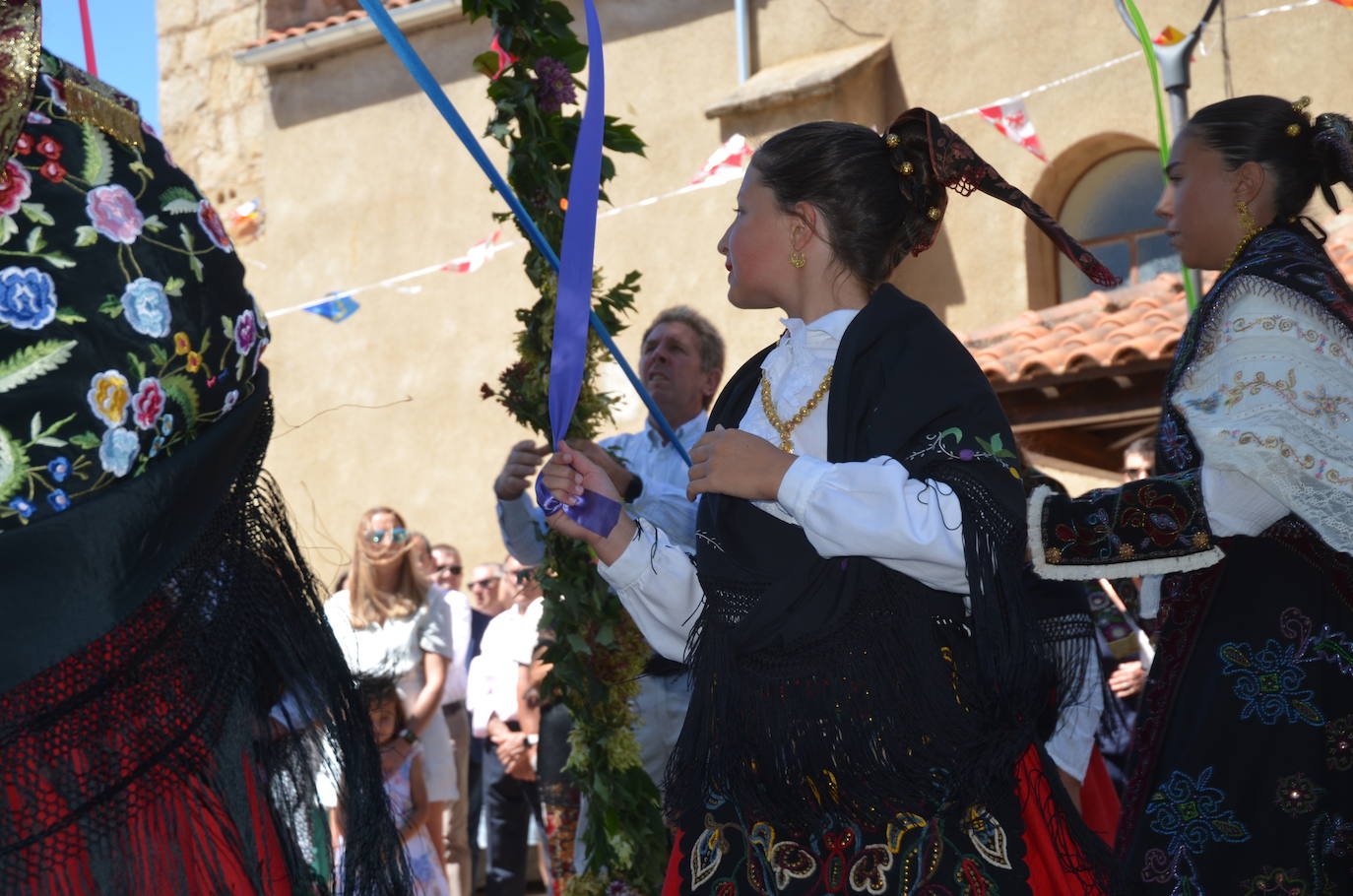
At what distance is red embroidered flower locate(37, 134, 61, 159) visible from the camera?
5.73 ft

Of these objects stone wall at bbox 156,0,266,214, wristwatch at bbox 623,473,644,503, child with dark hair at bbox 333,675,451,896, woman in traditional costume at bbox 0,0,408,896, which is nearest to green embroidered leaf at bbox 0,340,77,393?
woman in traditional costume at bbox 0,0,408,896

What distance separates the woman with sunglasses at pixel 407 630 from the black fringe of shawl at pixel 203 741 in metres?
4.57

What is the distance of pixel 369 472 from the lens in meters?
13.1

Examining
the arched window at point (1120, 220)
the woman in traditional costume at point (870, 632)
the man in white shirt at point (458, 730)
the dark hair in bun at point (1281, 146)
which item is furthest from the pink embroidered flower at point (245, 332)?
the arched window at point (1120, 220)

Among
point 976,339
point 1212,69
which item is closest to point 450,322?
point 976,339

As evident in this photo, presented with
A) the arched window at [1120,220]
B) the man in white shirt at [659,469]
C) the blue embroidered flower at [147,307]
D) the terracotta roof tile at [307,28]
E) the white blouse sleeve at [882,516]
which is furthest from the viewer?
the terracotta roof tile at [307,28]

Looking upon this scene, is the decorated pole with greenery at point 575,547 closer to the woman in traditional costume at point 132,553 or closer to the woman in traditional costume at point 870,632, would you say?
the woman in traditional costume at point 870,632

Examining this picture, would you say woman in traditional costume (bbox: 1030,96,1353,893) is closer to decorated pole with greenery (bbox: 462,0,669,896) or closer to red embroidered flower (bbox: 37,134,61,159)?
decorated pole with greenery (bbox: 462,0,669,896)

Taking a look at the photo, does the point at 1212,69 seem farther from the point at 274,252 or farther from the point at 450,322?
the point at 274,252

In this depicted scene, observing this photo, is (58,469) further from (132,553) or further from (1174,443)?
(1174,443)

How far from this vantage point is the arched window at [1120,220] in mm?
10742

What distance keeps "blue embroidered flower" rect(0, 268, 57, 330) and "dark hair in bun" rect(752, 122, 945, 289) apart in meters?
1.20

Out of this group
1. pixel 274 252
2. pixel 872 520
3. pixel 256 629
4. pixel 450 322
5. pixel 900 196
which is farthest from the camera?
pixel 274 252

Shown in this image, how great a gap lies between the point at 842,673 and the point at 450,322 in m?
10.9
